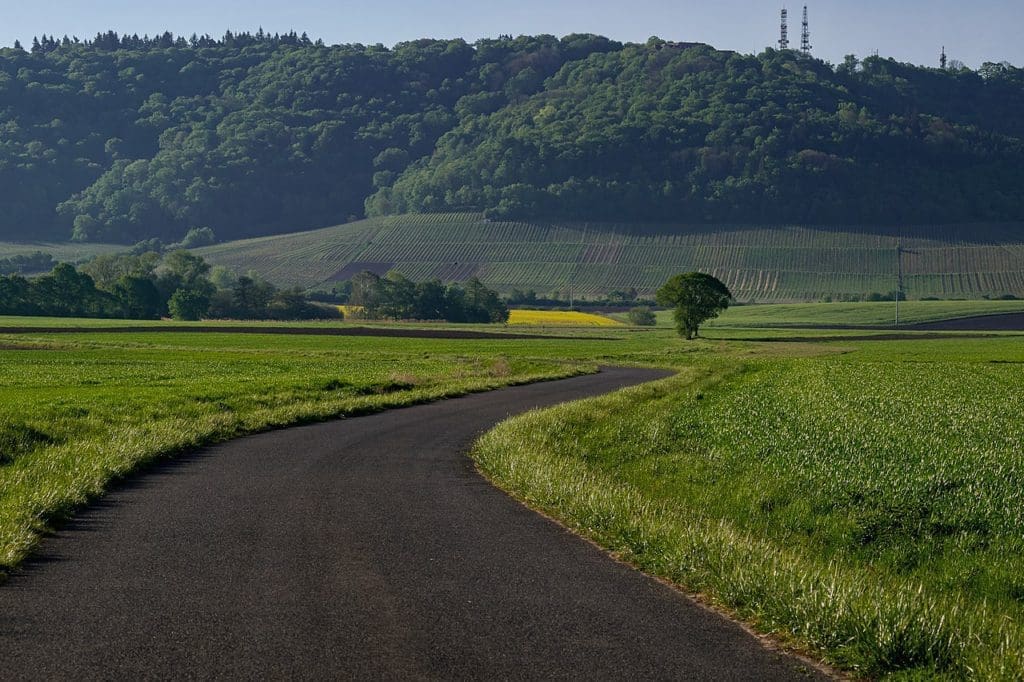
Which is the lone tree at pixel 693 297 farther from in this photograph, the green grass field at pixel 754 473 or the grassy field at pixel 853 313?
the green grass field at pixel 754 473

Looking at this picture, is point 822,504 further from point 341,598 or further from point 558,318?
point 558,318

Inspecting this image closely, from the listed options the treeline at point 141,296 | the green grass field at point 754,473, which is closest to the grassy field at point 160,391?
the green grass field at point 754,473

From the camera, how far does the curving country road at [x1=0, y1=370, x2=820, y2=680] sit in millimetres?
10125

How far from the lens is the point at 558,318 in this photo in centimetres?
18412

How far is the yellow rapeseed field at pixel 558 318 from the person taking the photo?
17575 cm

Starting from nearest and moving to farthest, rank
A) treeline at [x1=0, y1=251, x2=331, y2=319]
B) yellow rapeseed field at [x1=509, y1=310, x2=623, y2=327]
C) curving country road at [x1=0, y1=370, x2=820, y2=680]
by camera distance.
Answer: curving country road at [x1=0, y1=370, x2=820, y2=680] → treeline at [x1=0, y1=251, x2=331, y2=319] → yellow rapeseed field at [x1=509, y1=310, x2=623, y2=327]

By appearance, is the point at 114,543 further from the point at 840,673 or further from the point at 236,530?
the point at 840,673

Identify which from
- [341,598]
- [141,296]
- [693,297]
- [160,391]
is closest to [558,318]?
[141,296]

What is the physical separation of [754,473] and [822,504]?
10.5ft

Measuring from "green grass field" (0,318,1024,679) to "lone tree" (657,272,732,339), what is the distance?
63124 millimetres

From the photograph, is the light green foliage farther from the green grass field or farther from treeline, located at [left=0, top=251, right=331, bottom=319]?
treeline, located at [left=0, top=251, right=331, bottom=319]

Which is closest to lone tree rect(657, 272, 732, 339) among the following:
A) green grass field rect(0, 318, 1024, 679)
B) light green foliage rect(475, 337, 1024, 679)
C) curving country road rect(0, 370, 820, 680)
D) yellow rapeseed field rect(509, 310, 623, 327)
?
yellow rapeseed field rect(509, 310, 623, 327)

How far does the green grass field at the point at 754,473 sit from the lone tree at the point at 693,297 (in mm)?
63124

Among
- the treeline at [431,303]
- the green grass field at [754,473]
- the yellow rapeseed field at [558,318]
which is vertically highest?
the green grass field at [754,473]
